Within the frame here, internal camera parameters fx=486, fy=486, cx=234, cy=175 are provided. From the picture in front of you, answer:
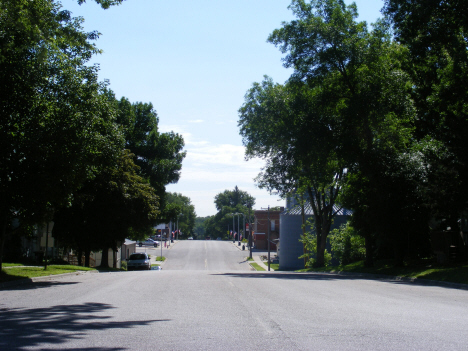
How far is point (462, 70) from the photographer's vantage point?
22.1m

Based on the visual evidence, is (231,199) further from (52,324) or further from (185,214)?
(52,324)

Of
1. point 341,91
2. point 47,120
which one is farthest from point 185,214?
point 47,120

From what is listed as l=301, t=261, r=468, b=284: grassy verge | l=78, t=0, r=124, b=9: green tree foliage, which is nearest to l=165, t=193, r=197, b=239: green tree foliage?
l=301, t=261, r=468, b=284: grassy verge

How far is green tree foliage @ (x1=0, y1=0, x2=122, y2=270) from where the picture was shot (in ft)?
59.4

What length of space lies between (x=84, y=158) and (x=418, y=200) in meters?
16.5

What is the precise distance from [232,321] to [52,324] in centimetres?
311

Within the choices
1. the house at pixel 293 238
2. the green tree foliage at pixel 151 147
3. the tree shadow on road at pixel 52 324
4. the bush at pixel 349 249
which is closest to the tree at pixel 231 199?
the house at pixel 293 238

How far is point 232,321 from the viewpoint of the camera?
28.6ft

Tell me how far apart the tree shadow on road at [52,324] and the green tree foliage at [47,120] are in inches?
364

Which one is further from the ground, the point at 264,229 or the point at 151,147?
the point at 151,147

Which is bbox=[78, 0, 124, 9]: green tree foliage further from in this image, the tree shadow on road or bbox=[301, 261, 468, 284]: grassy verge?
bbox=[301, 261, 468, 284]: grassy verge

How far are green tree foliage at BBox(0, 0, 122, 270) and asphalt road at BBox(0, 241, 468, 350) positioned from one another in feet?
21.3

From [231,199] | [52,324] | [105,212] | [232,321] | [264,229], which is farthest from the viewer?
[231,199]

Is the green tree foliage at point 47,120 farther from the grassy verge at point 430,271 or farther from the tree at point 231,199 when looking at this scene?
the tree at point 231,199
